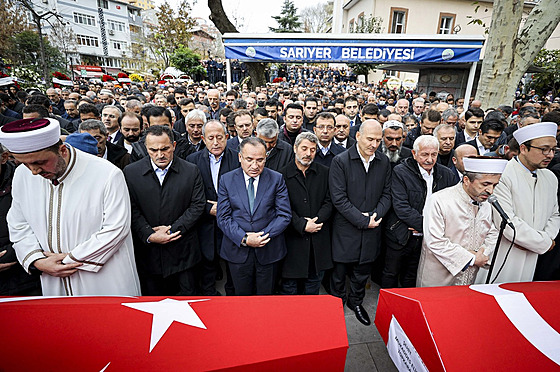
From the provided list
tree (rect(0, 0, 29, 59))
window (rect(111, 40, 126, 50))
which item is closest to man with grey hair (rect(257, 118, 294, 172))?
tree (rect(0, 0, 29, 59))

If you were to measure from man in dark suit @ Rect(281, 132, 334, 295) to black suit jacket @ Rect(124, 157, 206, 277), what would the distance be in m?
0.95

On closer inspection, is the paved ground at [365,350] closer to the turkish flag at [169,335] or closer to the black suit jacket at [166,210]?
the turkish flag at [169,335]

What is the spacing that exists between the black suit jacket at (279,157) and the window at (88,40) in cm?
5477

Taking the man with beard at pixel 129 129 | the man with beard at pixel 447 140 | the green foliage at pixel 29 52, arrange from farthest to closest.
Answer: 1. the green foliage at pixel 29 52
2. the man with beard at pixel 129 129
3. the man with beard at pixel 447 140

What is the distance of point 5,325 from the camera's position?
1.56 m

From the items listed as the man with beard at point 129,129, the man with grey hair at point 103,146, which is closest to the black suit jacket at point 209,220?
the man with grey hair at point 103,146

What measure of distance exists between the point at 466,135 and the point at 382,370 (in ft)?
14.6

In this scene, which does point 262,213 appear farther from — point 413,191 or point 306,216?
point 413,191

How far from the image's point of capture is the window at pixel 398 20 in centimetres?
2491

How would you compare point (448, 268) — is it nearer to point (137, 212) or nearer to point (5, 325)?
point (137, 212)

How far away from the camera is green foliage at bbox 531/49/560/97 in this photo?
1290 cm

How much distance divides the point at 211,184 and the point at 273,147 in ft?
2.90

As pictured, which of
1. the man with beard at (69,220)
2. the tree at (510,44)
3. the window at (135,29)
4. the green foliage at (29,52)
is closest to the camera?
the man with beard at (69,220)

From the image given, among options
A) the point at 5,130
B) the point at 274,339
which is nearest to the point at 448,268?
the point at 274,339
